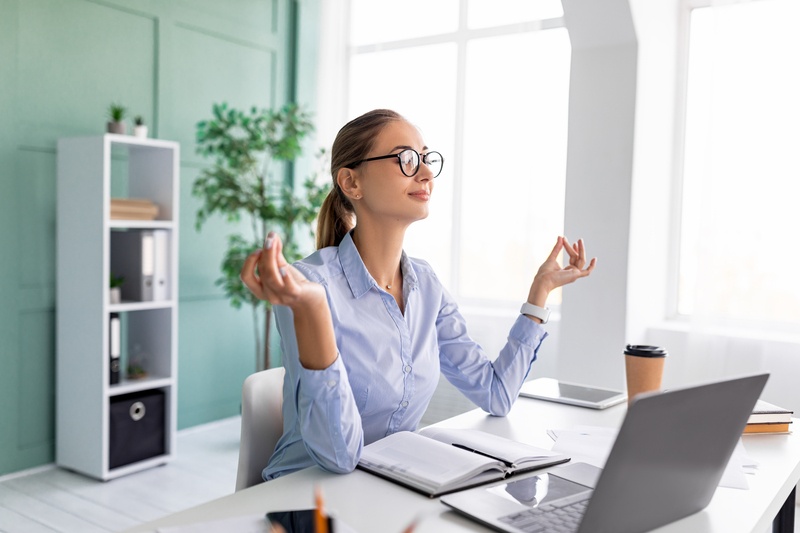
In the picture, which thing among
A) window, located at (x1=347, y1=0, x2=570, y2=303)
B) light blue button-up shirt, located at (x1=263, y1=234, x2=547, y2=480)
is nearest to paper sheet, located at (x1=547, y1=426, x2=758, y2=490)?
light blue button-up shirt, located at (x1=263, y1=234, x2=547, y2=480)

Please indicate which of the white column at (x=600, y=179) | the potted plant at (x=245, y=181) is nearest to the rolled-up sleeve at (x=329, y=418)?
the white column at (x=600, y=179)

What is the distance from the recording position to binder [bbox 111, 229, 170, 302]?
11.2 feet

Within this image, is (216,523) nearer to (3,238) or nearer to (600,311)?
(600,311)

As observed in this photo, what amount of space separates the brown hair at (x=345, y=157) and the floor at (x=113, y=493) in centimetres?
168

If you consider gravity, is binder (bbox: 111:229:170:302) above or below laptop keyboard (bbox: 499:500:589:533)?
above

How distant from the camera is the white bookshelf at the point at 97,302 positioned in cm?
323

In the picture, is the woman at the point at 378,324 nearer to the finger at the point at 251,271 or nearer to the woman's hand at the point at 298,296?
the woman's hand at the point at 298,296

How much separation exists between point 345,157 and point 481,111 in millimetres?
2616

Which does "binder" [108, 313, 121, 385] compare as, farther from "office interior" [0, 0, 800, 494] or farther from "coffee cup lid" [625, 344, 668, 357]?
"coffee cup lid" [625, 344, 668, 357]

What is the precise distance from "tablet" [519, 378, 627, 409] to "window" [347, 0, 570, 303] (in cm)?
187

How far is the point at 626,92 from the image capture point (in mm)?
3145

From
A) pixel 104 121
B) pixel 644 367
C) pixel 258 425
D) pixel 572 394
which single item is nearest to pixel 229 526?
pixel 258 425

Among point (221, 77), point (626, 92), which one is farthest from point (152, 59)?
point (626, 92)

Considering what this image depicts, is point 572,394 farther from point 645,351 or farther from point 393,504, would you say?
point 393,504
